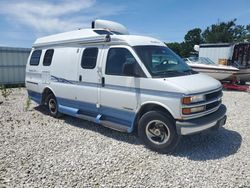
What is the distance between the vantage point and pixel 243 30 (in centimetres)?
5612

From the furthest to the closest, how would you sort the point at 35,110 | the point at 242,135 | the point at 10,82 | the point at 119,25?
the point at 10,82
the point at 35,110
the point at 119,25
the point at 242,135

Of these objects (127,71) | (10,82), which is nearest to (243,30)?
(10,82)

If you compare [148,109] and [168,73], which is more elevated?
[168,73]

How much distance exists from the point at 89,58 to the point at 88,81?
0.61 metres

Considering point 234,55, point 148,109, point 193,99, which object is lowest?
point 148,109

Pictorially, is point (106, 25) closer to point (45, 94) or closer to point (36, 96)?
point (45, 94)

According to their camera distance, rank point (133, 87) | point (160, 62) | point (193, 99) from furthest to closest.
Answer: point (160, 62) < point (133, 87) < point (193, 99)

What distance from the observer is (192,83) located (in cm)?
446

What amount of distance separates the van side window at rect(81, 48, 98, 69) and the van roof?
0.70 ft

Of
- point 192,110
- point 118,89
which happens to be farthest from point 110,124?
point 192,110

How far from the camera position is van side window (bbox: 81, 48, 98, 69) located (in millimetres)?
5684

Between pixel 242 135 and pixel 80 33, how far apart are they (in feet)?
16.8

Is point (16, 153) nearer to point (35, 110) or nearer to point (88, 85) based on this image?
point (88, 85)

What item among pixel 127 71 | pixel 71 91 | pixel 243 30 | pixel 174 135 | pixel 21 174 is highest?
pixel 243 30
